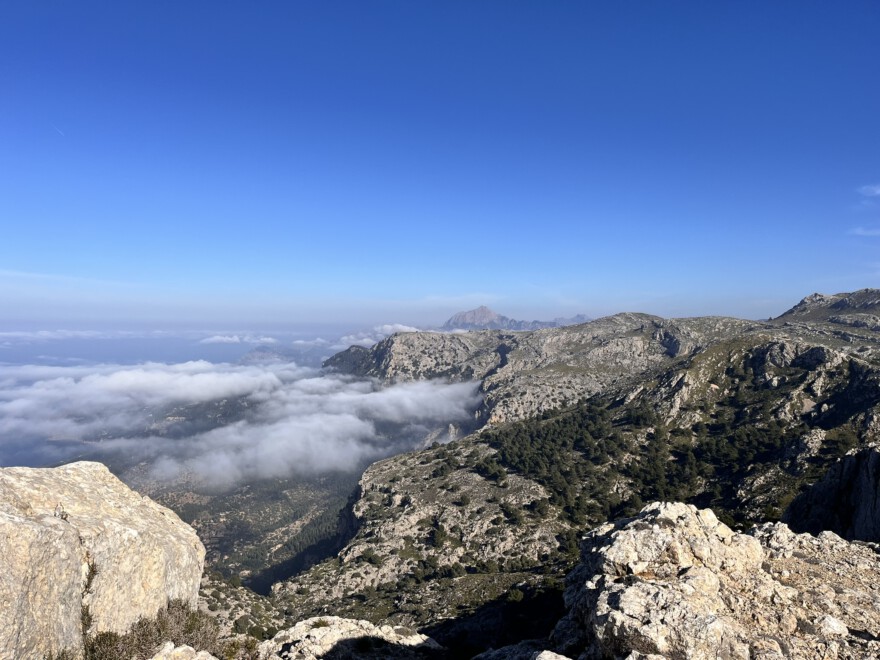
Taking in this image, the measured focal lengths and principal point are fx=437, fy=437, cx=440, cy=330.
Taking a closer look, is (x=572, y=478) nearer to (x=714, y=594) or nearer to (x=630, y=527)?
(x=630, y=527)

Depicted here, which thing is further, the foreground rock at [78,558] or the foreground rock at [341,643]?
the foreground rock at [341,643]

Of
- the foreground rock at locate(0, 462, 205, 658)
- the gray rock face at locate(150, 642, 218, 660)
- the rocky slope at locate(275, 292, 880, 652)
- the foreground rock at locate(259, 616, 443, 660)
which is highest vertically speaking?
the foreground rock at locate(0, 462, 205, 658)

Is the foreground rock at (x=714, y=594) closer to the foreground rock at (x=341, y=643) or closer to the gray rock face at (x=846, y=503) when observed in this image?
the foreground rock at (x=341, y=643)

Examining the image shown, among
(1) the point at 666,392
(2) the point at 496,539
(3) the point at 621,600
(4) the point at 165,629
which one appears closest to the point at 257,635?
(4) the point at 165,629

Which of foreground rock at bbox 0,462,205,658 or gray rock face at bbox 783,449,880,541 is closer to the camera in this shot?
foreground rock at bbox 0,462,205,658

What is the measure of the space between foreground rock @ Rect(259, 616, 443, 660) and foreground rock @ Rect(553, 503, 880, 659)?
12876mm

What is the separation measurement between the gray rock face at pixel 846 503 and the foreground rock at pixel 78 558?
52.8 m

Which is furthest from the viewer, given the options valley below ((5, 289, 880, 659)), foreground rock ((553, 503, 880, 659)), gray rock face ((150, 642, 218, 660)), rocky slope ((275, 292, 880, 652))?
rocky slope ((275, 292, 880, 652))

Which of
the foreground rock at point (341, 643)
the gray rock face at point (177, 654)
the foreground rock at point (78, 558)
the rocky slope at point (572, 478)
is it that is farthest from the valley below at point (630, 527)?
the gray rock face at point (177, 654)

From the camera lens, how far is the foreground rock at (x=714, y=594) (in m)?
15.6

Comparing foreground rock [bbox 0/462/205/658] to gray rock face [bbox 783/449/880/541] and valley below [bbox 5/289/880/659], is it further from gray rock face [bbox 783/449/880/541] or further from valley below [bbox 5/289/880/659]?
gray rock face [bbox 783/449/880/541]

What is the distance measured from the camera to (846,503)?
4503cm

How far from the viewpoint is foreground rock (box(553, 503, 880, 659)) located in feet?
51.2

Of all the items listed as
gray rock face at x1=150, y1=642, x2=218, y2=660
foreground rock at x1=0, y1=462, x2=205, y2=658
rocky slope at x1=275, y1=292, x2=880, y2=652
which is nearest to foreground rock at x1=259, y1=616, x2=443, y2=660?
gray rock face at x1=150, y1=642, x2=218, y2=660
